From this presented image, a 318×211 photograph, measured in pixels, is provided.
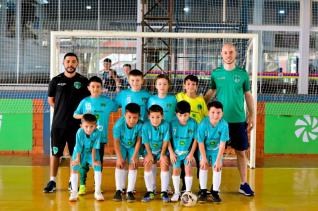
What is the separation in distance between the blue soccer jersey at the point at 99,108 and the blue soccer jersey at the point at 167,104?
0.50 m

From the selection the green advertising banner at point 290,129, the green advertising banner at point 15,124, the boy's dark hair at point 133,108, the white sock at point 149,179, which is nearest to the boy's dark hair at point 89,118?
the boy's dark hair at point 133,108

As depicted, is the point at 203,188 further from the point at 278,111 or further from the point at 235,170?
the point at 278,111

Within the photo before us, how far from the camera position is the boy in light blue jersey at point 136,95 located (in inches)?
207

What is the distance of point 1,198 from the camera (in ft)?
17.0

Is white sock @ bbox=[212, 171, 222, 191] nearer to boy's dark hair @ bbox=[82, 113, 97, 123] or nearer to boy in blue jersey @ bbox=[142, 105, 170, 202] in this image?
boy in blue jersey @ bbox=[142, 105, 170, 202]

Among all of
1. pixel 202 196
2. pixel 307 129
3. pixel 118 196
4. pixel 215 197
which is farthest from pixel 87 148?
pixel 307 129

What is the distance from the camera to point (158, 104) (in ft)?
17.1

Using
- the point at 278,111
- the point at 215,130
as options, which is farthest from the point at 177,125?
the point at 278,111

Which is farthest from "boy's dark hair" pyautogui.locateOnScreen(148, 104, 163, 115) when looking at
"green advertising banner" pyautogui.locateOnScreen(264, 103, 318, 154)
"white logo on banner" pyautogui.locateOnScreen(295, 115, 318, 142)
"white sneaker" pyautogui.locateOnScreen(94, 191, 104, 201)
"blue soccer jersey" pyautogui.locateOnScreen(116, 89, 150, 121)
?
"white logo on banner" pyautogui.locateOnScreen(295, 115, 318, 142)

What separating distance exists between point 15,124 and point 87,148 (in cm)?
358

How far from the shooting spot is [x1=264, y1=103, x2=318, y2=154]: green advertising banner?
8.34 metres

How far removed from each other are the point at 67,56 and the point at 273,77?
291 inches

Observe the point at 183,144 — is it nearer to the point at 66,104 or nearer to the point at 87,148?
the point at 87,148

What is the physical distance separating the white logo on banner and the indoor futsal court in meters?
0.02
